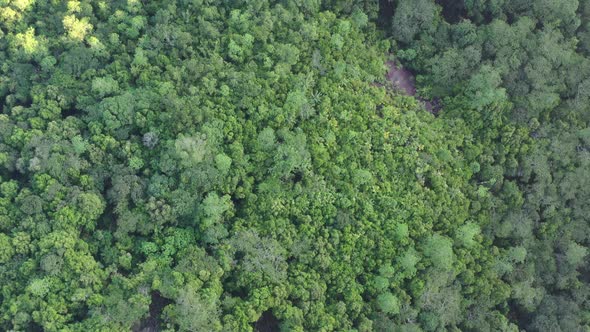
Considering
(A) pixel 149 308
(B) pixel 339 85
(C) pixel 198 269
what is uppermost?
(B) pixel 339 85

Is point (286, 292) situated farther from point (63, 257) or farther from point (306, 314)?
point (63, 257)

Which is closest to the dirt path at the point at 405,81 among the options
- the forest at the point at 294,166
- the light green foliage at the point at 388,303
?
the forest at the point at 294,166

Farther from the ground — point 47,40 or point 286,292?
point 47,40

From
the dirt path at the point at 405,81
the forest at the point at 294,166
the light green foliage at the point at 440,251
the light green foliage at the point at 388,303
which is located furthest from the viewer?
the dirt path at the point at 405,81

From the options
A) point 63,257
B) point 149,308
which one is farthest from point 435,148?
point 63,257

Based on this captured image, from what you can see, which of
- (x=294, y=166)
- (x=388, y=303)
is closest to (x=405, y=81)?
(x=294, y=166)

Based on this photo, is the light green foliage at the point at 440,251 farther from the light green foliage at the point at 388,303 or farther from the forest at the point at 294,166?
the light green foliage at the point at 388,303
